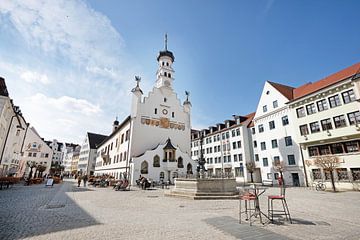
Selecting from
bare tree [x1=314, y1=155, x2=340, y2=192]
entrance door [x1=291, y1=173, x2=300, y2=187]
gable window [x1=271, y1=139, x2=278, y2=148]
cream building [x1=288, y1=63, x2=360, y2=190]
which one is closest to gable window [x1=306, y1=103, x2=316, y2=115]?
cream building [x1=288, y1=63, x2=360, y2=190]

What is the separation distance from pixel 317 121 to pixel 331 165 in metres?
7.10

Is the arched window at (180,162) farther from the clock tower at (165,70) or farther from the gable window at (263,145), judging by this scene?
the clock tower at (165,70)

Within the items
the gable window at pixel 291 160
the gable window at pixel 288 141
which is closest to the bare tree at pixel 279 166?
the gable window at pixel 291 160

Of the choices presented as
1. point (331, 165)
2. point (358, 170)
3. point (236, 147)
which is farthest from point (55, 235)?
point (236, 147)

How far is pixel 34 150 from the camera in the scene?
47.1 m

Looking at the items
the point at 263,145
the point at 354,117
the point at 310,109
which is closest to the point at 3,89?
the point at 263,145

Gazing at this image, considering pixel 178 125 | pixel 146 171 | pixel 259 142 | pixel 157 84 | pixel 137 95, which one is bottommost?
pixel 146 171

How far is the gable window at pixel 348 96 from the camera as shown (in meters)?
21.2

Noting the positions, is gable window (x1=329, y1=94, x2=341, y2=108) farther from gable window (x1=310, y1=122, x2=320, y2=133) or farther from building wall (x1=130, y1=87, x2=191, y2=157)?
building wall (x1=130, y1=87, x2=191, y2=157)

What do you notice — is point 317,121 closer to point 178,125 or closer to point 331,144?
point 331,144

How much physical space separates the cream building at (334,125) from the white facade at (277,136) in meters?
1.62

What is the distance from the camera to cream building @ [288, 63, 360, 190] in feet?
68.1

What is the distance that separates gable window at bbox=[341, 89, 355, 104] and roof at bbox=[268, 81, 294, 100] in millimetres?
8410

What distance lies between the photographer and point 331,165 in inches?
782
